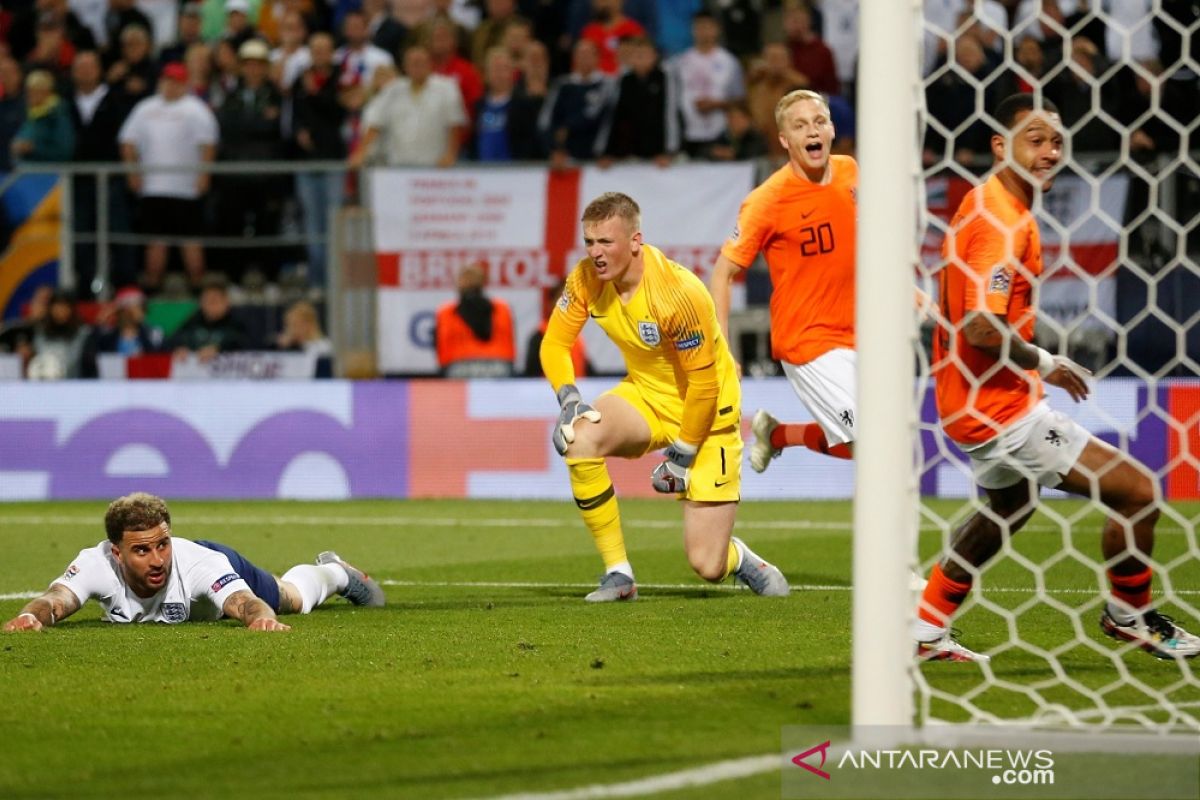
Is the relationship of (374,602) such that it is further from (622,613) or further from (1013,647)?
(1013,647)

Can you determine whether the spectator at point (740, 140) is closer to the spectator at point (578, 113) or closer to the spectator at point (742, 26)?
the spectator at point (578, 113)

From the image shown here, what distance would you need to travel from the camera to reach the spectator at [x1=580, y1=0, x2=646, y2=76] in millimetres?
16859

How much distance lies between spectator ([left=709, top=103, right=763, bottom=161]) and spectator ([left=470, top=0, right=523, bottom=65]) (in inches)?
108

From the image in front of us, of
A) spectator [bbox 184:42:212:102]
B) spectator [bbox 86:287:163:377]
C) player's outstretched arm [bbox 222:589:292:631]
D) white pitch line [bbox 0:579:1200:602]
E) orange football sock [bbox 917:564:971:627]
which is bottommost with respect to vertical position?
white pitch line [bbox 0:579:1200:602]

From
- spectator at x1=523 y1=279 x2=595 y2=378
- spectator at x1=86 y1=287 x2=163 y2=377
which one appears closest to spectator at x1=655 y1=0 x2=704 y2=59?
spectator at x1=523 y1=279 x2=595 y2=378

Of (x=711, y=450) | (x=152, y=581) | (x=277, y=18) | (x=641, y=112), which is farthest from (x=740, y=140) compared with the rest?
(x=152, y=581)

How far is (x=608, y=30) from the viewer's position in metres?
17.1

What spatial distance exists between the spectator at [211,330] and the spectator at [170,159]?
0.78 metres

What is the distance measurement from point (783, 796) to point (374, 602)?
443cm

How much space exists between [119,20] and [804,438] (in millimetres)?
12463

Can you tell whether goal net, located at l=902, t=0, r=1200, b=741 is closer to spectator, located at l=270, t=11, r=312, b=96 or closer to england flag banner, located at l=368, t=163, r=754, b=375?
england flag banner, located at l=368, t=163, r=754, b=375

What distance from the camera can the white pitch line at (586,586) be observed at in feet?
28.5

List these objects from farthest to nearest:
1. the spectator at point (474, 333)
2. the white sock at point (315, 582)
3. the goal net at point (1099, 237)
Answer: the spectator at point (474, 333) < the goal net at point (1099, 237) < the white sock at point (315, 582)

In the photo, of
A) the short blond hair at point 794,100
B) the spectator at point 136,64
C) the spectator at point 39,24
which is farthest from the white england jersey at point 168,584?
the spectator at point 39,24
